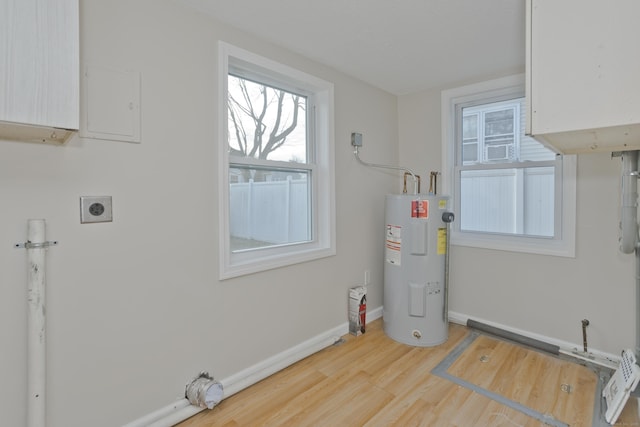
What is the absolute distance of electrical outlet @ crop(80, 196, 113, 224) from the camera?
4.53 ft

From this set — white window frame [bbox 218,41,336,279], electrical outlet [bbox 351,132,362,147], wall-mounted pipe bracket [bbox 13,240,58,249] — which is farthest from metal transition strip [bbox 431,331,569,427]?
wall-mounted pipe bracket [bbox 13,240,58,249]

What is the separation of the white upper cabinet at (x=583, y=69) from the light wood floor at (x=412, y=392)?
1.46 meters

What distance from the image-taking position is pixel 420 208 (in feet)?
7.89

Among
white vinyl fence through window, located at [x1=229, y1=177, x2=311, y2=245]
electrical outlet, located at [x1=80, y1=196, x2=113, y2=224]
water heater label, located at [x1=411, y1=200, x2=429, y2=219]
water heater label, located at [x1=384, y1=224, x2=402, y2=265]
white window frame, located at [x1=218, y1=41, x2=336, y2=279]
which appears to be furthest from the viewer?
water heater label, located at [x1=384, y1=224, x2=402, y2=265]

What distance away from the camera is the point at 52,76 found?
0.99 meters

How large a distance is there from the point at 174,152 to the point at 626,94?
1905mm

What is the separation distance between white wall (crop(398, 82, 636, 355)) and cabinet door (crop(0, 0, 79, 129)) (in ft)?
8.82

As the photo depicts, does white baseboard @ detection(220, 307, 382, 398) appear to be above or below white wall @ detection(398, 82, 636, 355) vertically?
below

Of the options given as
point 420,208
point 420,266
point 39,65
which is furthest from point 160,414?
point 420,208

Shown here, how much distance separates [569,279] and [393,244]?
1.29 m

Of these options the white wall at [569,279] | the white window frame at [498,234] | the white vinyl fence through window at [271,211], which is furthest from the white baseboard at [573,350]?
the white vinyl fence through window at [271,211]

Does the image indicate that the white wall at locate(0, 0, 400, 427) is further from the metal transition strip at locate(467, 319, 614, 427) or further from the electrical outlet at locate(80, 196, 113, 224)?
the metal transition strip at locate(467, 319, 614, 427)

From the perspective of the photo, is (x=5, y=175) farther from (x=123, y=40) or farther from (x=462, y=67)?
(x=462, y=67)

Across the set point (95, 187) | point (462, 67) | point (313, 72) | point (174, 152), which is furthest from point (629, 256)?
point (95, 187)
